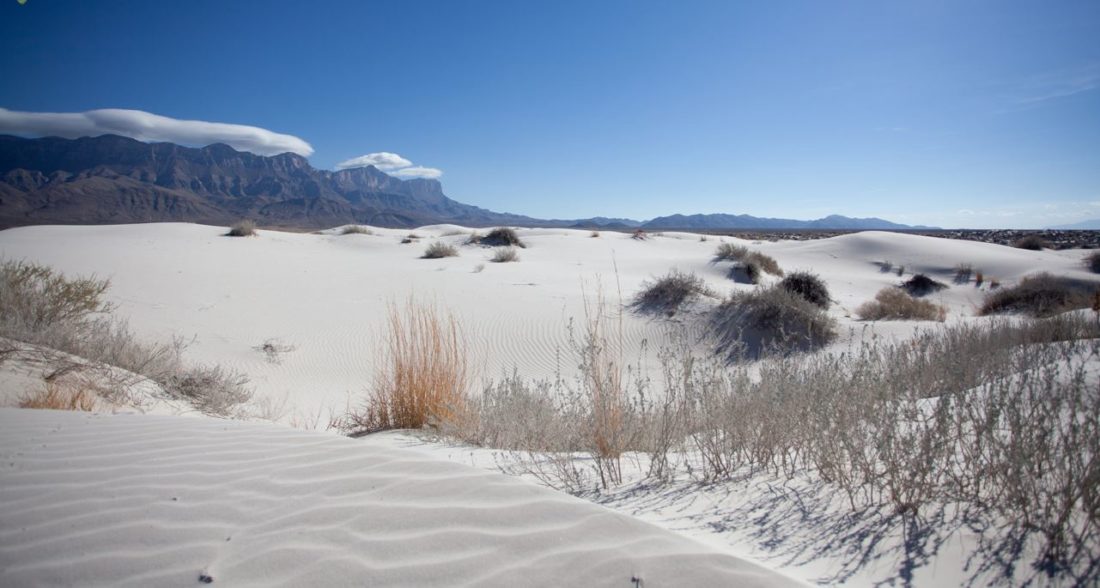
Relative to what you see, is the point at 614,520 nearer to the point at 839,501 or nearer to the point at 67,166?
the point at 839,501

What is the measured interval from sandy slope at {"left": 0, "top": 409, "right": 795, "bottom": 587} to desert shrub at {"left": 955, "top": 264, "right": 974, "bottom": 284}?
2215 cm

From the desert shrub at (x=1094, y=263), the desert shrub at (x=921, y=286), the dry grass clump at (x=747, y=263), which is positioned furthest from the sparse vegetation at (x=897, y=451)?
the desert shrub at (x=1094, y=263)

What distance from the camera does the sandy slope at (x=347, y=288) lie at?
806cm

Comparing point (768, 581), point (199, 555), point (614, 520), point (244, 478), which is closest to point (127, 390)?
point (244, 478)

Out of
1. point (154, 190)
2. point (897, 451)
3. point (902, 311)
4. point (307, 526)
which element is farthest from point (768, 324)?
point (154, 190)

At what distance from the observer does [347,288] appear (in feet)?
40.6

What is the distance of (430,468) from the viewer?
2.66 metres

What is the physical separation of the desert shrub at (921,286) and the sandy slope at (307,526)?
18800 mm

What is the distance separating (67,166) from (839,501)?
207772mm

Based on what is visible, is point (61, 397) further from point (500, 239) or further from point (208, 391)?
point (500, 239)

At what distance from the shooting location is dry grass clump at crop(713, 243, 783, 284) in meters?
16.1

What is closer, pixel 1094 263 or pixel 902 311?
pixel 902 311

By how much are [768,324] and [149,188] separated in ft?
459

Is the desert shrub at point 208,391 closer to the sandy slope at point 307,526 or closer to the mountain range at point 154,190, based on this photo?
the sandy slope at point 307,526
